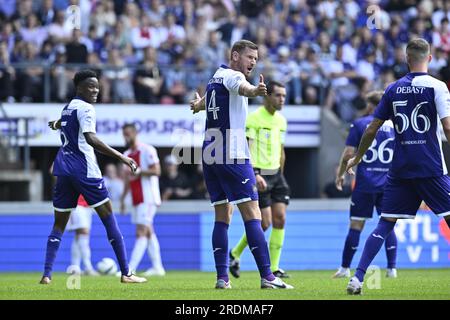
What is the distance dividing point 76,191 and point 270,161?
3.31 m

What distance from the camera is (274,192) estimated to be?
1498 cm

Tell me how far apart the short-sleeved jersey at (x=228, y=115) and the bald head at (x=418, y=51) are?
1.84 m

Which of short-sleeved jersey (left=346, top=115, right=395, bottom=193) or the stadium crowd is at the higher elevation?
the stadium crowd

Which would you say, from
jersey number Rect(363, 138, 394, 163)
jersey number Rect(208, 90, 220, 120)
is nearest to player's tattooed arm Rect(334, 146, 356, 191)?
jersey number Rect(363, 138, 394, 163)

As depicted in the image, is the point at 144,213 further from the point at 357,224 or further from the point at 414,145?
the point at 414,145

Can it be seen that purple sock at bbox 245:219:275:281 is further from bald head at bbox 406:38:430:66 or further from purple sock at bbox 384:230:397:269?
purple sock at bbox 384:230:397:269

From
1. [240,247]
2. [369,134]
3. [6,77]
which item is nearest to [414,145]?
[369,134]

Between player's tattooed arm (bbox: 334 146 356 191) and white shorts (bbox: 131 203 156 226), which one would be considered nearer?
player's tattooed arm (bbox: 334 146 356 191)

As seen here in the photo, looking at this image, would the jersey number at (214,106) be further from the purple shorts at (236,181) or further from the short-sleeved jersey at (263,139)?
the short-sleeved jersey at (263,139)

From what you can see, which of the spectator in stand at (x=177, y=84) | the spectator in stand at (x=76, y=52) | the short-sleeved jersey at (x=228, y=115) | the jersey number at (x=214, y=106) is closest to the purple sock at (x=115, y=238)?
the short-sleeved jersey at (x=228, y=115)

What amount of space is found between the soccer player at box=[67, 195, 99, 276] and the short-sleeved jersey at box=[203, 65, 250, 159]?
6511 millimetres

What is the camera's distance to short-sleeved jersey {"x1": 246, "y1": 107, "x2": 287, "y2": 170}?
1468 cm
